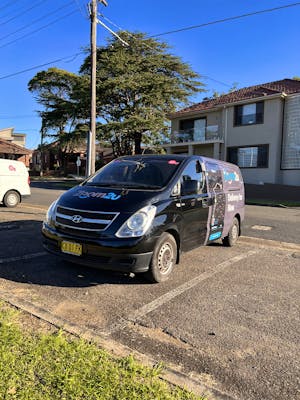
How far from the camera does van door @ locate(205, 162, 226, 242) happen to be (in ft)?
19.8

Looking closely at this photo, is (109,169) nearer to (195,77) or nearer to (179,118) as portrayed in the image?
(179,118)

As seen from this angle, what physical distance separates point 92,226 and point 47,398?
7.47ft

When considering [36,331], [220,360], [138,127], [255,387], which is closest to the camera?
[255,387]

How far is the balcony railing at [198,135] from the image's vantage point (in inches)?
1128

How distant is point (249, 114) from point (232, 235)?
2132cm

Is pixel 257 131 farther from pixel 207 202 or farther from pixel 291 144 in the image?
pixel 207 202

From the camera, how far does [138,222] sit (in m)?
4.29

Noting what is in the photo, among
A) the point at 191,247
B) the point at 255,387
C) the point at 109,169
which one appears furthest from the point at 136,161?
the point at 255,387

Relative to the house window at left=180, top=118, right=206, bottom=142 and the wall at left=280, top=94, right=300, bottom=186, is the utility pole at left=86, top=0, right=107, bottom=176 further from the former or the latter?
the house window at left=180, top=118, right=206, bottom=142

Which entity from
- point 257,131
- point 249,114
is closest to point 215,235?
point 257,131

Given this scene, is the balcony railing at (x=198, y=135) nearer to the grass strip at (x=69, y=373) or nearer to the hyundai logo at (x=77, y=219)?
the hyundai logo at (x=77, y=219)

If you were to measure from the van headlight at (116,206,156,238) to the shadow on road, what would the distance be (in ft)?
2.57

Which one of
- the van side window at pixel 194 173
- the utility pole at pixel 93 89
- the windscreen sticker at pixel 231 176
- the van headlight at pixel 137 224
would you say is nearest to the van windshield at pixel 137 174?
the van side window at pixel 194 173

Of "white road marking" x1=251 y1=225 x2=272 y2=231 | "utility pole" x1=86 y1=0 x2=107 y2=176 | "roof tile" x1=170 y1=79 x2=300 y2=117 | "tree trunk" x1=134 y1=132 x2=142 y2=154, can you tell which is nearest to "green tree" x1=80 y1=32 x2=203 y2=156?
"tree trunk" x1=134 y1=132 x2=142 y2=154
